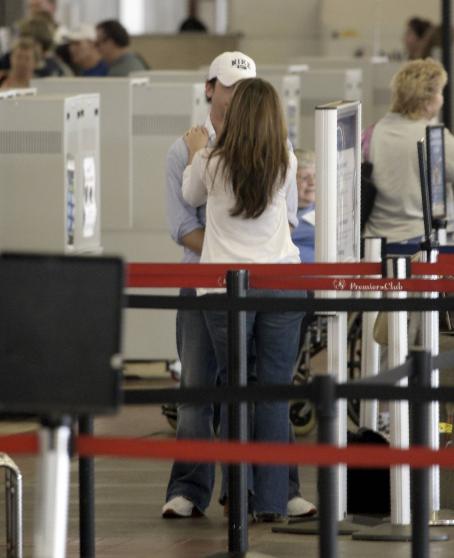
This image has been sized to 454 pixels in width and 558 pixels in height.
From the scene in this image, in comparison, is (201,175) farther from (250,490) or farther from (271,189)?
(250,490)

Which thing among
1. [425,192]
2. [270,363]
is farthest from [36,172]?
[270,363]

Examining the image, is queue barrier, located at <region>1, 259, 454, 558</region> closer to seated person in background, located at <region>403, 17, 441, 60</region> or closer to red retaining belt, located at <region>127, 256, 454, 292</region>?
red retaining belt, located at <region>127, 256, 454, 292</region>

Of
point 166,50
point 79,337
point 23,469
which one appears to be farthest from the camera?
point 166,50

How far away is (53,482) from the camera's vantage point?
14.7 feet

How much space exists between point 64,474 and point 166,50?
22.4m

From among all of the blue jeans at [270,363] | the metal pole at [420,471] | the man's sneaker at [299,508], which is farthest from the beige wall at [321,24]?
Result: the metal pole at [420,471]

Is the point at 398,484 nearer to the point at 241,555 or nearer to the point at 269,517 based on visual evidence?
the point at 269,517

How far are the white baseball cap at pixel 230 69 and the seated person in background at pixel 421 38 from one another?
1087 centimetres

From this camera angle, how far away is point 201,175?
24.4 ft

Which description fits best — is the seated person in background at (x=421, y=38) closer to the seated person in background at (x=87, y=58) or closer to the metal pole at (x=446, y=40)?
the seated person in background at (x=87, y=58)

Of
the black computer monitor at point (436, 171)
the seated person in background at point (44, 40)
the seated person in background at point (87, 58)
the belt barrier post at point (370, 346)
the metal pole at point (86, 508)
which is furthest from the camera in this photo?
the seated person in background at point (87, 58)

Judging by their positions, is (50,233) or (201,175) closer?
(201,175)

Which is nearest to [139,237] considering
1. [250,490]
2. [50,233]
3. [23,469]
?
[50,233]

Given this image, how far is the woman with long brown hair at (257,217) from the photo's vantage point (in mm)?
7293
